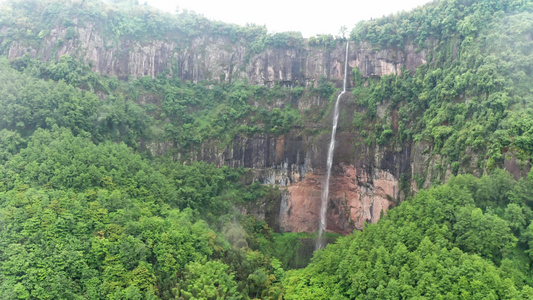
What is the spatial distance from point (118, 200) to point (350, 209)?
19.3 meters

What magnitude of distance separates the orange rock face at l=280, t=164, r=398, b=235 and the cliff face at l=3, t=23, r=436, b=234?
77 mm

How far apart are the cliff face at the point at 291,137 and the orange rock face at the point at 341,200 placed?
3.0 inches

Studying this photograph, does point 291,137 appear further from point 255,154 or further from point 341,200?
point 341,200

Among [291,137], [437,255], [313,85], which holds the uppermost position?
[313,85]

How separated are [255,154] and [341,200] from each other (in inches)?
320

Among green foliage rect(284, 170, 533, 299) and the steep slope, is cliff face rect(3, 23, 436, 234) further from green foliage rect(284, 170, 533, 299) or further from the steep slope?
green foliage rect(284, 170, 533, 299)

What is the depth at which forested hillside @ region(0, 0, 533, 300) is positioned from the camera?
829 inches

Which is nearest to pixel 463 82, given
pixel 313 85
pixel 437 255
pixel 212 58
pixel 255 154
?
pixel 437 255

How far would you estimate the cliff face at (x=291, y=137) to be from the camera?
120 ft

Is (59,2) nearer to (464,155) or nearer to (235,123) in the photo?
(235,123)

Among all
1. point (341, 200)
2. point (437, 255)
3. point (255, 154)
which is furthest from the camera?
point (255, 154)

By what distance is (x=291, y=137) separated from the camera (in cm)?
4000

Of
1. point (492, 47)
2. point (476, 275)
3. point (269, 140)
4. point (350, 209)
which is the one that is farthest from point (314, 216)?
point (476, 275)

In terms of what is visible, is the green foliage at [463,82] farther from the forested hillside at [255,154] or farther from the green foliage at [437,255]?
the green foliage at [437,255]
